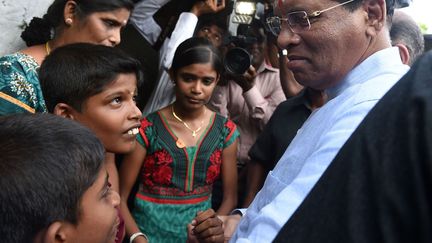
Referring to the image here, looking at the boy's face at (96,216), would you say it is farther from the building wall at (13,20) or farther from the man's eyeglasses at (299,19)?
the building wall at (13,20)

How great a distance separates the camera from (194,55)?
99.6 inches

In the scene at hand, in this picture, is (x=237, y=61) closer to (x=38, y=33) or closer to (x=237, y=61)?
(x=237, y=61)

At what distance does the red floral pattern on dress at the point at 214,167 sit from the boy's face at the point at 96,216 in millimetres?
1132

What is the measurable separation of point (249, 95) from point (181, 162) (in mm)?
787

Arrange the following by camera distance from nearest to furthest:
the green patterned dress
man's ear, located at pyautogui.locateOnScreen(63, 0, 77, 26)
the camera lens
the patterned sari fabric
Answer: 1. the patterned sari fabric
2. man's ear, located at pyautogui.locateOnScreen(63, 0, 77, 26)
3. the green patterned dress
4. the camera lens

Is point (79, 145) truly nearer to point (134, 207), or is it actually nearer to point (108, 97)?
point (108, 97)

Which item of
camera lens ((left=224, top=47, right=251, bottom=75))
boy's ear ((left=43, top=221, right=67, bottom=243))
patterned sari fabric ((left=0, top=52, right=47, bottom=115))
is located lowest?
camera lens ((left=224, top=47, right=251, bottom=75))

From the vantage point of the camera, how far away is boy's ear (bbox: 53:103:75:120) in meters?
1.69

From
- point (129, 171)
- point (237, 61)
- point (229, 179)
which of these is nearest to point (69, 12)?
point (129, 171)

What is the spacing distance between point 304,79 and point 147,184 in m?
1.31

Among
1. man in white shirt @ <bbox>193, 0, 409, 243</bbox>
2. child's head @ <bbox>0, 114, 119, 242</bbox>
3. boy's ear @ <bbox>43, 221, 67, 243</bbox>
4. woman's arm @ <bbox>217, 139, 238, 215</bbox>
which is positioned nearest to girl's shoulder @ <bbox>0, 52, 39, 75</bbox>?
child's head @ <bbox>0, 114, 119, 242</bbox>

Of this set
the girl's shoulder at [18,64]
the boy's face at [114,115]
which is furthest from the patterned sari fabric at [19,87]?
the boy's face at [114,115]

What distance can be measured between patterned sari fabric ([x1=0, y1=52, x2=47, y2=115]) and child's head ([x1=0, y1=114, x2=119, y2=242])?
0.45m

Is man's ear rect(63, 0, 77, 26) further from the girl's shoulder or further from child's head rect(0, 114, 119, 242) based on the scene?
child's head rect(0, 114, 119, 242)
